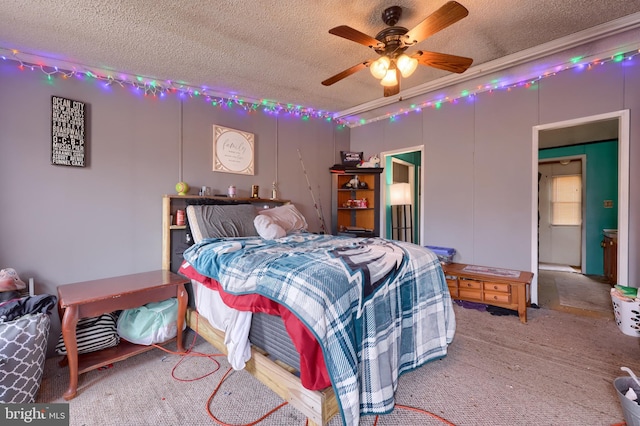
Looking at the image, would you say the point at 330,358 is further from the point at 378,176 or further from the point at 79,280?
the point at 378,176

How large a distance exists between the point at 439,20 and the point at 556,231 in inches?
229

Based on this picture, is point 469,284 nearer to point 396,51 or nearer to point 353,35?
point 396,51

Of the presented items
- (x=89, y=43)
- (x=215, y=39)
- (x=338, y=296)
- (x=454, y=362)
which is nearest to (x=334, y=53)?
(x=215, y=39)

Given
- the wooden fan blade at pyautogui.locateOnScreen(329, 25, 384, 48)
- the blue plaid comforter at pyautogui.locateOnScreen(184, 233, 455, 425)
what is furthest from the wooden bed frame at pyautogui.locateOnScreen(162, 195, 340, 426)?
the wooden fan blade at pyautogui.locateOnScreen(329, 25, 384, 48)

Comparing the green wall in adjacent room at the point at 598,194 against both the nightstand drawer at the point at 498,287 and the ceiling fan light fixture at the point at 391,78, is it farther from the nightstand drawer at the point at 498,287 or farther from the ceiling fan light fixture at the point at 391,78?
the ceiling fan light fixture at the point at 391,78

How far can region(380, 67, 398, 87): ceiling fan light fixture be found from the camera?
2.07 meters

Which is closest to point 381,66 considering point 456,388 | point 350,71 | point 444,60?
point 350,71

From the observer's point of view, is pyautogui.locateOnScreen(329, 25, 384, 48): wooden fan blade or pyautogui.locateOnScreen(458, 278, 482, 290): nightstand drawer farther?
pyautogui.locateOnScreen(458, 278, 482, 290): nightstand drawer

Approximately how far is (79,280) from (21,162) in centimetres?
107

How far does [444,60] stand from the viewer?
6.69 ft

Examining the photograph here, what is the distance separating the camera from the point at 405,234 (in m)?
5.28

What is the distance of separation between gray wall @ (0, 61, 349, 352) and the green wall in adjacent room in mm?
5986

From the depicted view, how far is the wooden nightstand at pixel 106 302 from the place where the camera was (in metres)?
1.72

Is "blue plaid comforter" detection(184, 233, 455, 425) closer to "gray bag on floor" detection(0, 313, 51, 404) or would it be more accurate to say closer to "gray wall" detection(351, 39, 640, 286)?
"gray bag on floor" detection(0, 313, 51, 404)
